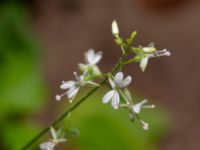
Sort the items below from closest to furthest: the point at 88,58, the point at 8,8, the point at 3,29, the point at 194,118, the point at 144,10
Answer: the point at 88,58 → the point at 3,29 → the point at 8,8 → the point at 194,118 → the point at 144,10

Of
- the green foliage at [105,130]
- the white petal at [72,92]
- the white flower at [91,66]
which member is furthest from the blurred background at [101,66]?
the white petal at [72,92]

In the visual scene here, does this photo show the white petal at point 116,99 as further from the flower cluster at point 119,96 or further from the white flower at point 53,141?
the white flower at point 53,141

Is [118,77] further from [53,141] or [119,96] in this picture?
[53,141]

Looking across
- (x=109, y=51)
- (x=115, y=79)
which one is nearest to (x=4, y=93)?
(x=109, y=51)

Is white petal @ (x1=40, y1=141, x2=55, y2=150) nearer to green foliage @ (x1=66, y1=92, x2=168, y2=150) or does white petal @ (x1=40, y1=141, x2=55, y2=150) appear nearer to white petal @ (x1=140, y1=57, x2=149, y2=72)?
white petal @ (x1=140, y1=57, x2=149, y2=72)

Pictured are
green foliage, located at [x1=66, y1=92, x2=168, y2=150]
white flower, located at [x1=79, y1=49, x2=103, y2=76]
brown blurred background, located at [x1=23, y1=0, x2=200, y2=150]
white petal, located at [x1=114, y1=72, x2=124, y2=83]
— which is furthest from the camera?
brown blurred background, located at [x1=23, y1=0, x2=200, y2=150]

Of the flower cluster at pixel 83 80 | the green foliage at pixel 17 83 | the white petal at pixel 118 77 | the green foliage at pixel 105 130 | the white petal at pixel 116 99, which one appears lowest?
the white petal at pixel 116 99

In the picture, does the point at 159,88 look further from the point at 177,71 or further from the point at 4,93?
the point at 4,93

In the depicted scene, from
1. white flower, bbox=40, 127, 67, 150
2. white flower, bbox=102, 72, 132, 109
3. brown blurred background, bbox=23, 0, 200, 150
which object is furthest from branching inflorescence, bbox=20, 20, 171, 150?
brown blurred background, bbox=23, 0, 200, 150
